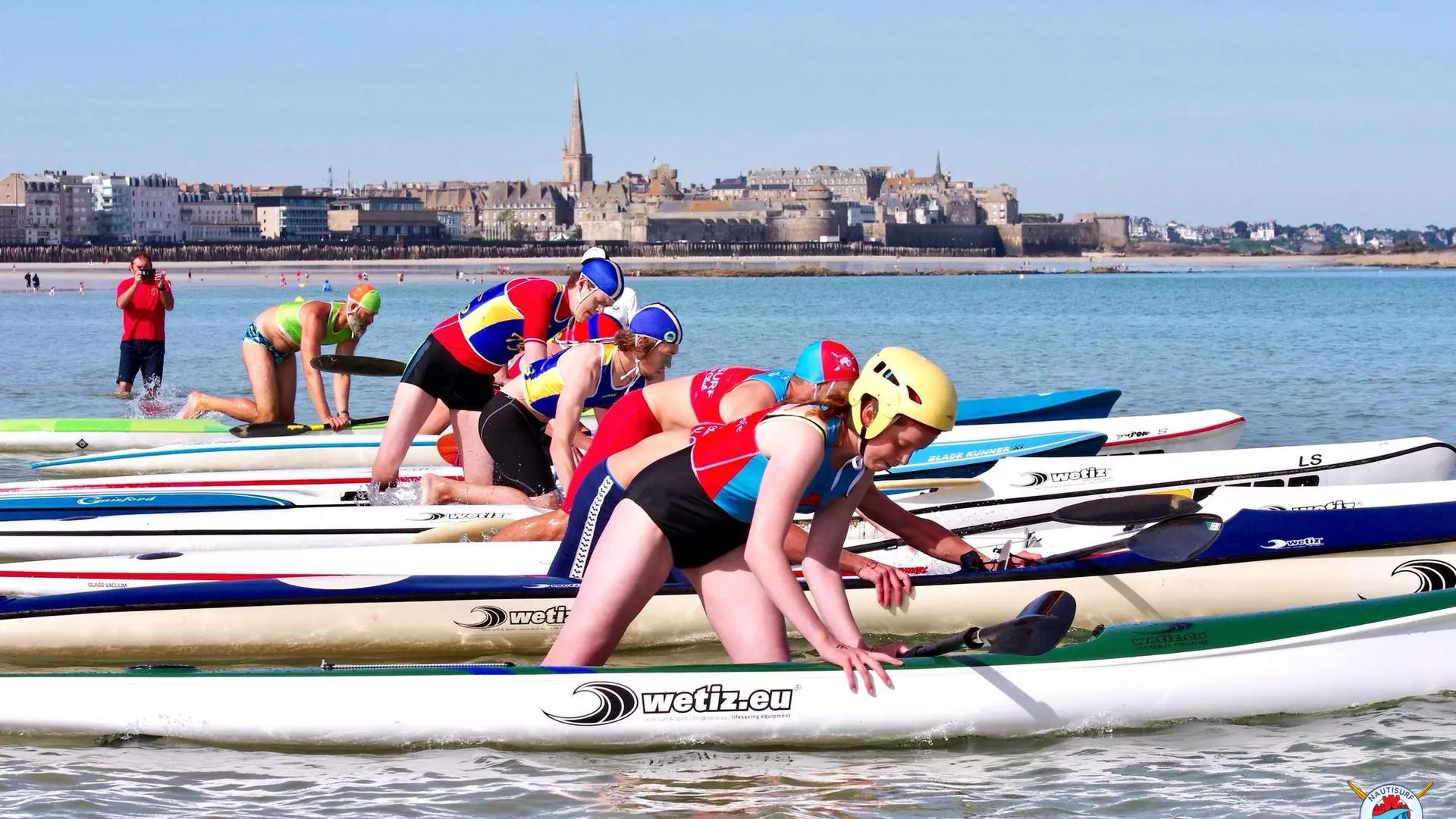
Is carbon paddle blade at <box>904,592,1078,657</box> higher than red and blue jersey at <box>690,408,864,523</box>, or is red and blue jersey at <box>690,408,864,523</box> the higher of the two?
red and blue jersey at <box>690,408,864,523</box>

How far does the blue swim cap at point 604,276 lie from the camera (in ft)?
30.6

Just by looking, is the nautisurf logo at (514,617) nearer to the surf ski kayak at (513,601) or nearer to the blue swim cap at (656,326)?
the surf ski kayak at (513,601)

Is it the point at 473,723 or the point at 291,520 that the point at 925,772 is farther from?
the point at 291,520

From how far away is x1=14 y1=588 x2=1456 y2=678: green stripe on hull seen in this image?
20.8ft

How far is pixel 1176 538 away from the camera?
7438 millimetres

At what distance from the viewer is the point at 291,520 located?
1037 centimetres

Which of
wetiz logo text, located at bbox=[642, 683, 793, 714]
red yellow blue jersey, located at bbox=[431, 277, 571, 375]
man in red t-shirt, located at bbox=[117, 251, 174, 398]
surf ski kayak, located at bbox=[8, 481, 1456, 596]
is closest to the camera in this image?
wetiz logo text, located at bbox=[642, 683, 793, 714]

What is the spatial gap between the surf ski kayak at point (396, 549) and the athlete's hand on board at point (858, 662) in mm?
1969

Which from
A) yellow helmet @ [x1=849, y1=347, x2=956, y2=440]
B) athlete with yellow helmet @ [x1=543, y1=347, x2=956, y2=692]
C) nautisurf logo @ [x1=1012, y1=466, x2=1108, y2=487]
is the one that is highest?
yellow helmet @ [x1=849, y1=347, x2=956, y2=440]

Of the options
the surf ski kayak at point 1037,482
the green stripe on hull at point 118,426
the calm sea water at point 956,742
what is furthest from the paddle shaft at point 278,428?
the calm sea water at point 956,742

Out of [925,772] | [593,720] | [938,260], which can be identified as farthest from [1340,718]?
[938,260]

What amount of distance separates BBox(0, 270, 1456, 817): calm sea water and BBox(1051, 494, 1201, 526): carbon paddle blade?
1.19 m

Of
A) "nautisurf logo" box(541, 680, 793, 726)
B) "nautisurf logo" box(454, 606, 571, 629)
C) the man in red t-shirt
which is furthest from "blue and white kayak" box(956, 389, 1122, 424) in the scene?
the man in red t-shirt

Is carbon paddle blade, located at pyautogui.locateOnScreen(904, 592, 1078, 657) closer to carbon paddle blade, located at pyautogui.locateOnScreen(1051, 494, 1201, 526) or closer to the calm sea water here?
the calm sea water
